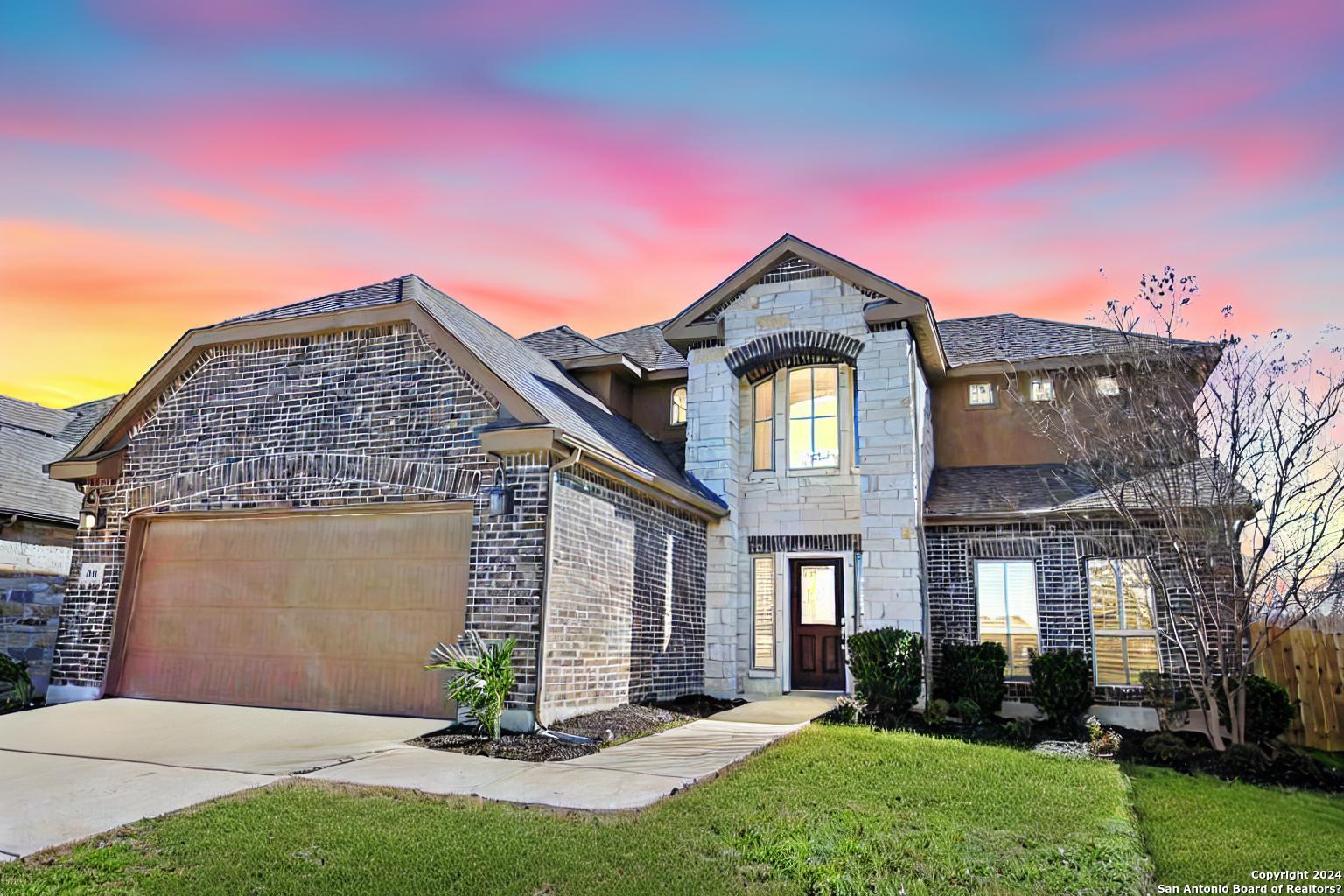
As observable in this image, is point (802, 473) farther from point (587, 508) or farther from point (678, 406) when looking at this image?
point (587, 508)

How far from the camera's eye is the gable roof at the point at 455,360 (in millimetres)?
10398

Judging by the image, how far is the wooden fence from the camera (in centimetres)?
1073

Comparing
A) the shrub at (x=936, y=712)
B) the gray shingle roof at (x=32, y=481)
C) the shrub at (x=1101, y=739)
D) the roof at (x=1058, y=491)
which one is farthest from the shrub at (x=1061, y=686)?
the gray shingle roof at (x=32, y=481)

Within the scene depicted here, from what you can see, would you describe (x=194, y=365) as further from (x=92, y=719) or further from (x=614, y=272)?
(x=614, y=272)

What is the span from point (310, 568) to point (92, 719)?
2801 millimetres

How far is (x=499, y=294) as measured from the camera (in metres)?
16.8

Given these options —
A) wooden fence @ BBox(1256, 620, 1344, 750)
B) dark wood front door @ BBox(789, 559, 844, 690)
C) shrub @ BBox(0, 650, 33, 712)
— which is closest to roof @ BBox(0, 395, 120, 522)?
shrub @ BBox(0, 650, 33, 712)

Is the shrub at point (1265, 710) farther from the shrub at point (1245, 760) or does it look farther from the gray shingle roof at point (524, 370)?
the gray shingle roof at point (524, 370)

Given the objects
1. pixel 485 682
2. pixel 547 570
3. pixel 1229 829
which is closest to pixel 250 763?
pixel 485 682

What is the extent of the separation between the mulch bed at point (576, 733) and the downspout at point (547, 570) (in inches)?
19.7

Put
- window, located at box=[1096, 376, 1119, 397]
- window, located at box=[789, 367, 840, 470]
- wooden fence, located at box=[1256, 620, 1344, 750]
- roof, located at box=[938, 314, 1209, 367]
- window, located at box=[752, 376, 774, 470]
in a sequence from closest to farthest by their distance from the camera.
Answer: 1. wooden fence, located at box=[1256, 620, 1344, 750]
2. window, located at box=[789, 367, 840, 470]
3. window, located at box=[1096, 376, 1119, 397]
4. window, located at box=[752, 376, 774, 470]
5. roof, located at box=[938, 314, 1209, 367]

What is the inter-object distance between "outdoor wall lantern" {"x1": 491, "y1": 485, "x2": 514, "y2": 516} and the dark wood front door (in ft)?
19.8

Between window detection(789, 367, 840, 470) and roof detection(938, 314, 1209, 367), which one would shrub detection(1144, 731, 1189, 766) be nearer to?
window detection(789, 367, 840, 470)

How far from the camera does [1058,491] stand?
14.0 m
